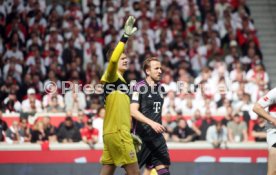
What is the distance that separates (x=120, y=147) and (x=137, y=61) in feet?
34.0

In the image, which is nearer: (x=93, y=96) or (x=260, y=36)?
(x=93, y=96)

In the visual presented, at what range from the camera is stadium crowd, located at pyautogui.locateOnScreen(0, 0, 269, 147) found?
17.8 m

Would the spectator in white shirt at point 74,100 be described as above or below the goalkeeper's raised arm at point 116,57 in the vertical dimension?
below

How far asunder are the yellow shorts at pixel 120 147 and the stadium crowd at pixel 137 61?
241 inches

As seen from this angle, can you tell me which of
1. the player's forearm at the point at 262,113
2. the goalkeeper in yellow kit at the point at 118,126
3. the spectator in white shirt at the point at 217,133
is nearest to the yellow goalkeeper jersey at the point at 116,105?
the goalkeeper in yellow kit at the point at 118,126

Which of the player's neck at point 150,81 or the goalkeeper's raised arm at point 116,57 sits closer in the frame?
the goalkeeper's raised arm at point 116,57

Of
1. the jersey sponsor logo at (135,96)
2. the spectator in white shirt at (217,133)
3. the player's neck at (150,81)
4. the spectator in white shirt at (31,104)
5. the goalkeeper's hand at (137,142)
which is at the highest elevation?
the player's neck at (150,81)

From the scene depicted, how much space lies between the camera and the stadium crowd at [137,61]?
702 inches

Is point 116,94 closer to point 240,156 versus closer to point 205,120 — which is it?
point 240,156

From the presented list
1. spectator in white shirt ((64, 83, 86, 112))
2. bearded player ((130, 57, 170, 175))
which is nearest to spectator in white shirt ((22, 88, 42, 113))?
spectator in white shirt ((64, 83, 86, 112))

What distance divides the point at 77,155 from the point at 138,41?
6.62 meters

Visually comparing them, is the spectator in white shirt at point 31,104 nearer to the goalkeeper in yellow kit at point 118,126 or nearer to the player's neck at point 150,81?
the player's neck at point 150,81

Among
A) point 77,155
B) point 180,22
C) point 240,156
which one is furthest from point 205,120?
point 180,22

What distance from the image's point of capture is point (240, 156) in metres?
15.9
